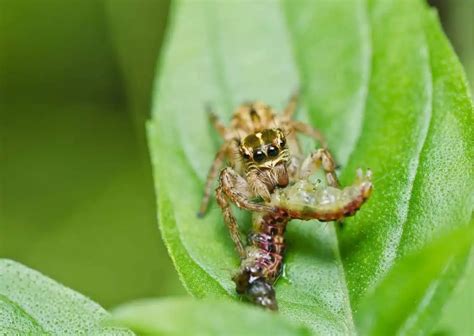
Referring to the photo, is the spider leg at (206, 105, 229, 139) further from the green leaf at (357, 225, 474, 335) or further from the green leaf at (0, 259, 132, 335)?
the green leaf at (357, 225, 474, 335)

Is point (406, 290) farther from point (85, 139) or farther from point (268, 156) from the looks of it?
point (85, 139)

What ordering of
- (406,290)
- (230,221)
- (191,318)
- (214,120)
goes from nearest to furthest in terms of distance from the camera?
(191,318) → (406,290) → (230,221) → (214,120)

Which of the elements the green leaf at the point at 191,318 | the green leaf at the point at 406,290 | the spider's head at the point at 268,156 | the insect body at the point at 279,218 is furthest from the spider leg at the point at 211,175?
the green leaf at the point at 191,318

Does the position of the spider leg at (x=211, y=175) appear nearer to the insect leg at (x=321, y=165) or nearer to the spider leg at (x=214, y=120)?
the spider leg at (x=214, y=120)

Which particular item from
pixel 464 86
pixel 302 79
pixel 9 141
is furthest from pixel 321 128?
pixel 9 141

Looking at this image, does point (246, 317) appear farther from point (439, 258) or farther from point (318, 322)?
point (318, 322)

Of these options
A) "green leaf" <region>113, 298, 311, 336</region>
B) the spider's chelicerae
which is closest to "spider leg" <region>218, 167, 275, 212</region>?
the spider's chelicerae

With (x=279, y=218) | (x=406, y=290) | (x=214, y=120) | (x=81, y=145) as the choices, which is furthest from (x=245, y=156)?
(x=81, y=145)
